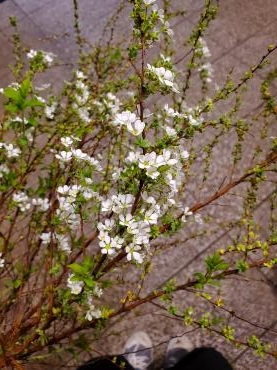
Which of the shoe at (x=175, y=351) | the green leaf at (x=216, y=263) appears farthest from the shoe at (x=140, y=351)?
the green leaf at (x=216, y=263)

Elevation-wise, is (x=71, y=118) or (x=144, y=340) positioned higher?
(x=71, y=118)

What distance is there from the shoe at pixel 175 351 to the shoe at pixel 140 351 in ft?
0.35

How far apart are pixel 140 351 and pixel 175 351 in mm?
224

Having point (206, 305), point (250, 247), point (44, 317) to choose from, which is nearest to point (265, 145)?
point (206, 305)

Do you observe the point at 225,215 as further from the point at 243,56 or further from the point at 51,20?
the point at 51,20

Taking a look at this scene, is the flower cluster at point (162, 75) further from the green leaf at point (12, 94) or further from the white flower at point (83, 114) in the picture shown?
the white flower at point (83, 114)

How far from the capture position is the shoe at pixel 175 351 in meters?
2.59

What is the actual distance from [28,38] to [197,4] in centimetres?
183

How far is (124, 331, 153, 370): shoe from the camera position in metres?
2.58

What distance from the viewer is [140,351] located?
2.54 metres

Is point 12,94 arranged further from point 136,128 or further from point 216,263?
point 216,263

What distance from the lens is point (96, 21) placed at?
4.55 meters

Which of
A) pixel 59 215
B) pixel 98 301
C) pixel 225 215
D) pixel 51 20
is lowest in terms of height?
pixel 98 301

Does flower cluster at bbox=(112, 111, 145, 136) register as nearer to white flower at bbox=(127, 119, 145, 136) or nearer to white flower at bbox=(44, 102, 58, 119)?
white flower at bbox=(127, 119, 145, 136)
